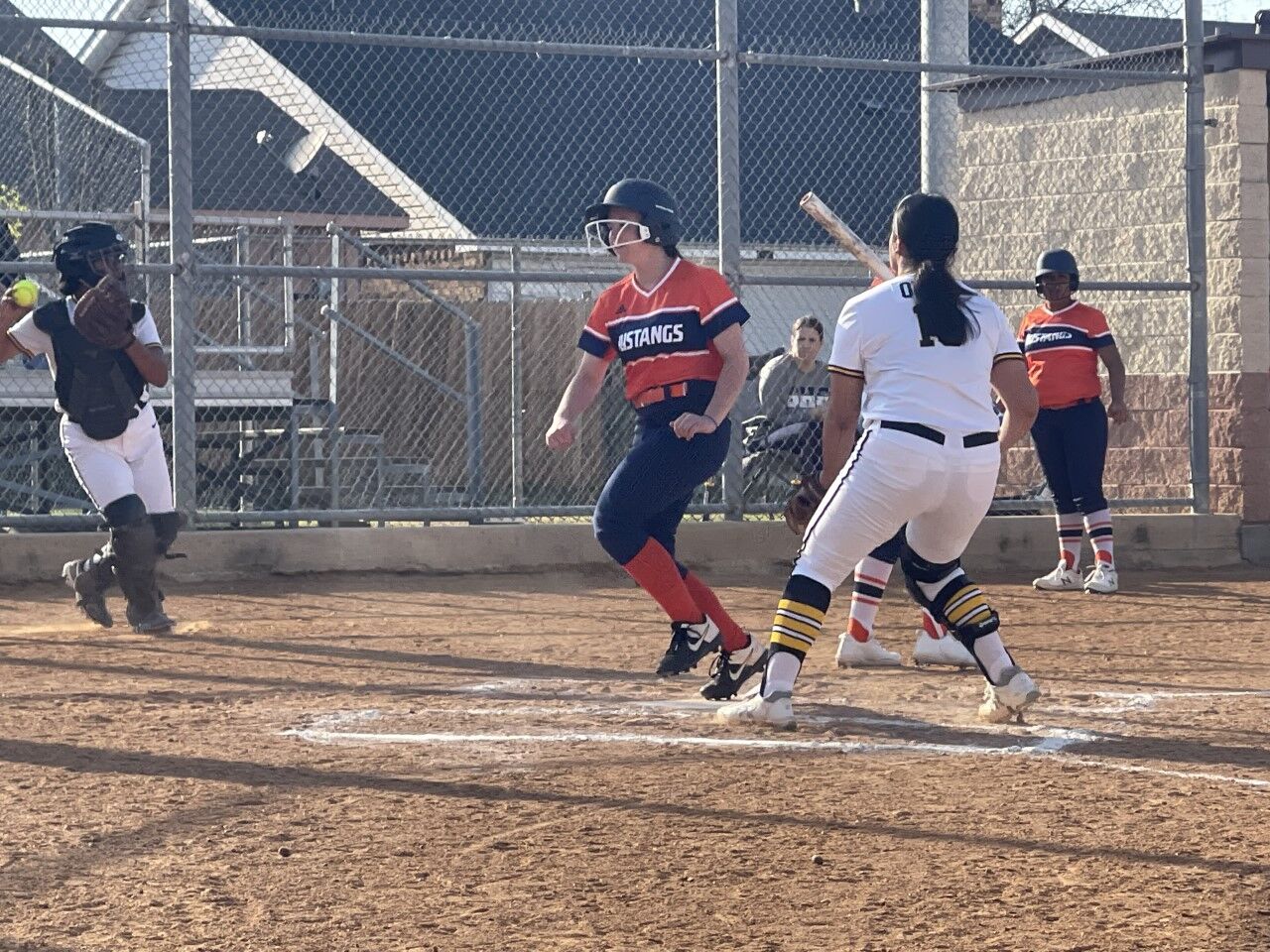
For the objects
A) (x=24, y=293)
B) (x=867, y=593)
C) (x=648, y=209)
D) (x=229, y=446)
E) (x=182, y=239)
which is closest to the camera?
(x=648, y=209)

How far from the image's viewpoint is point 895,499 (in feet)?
20.0

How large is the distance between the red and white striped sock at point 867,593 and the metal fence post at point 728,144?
406 cm

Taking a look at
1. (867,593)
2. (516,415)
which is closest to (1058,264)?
(516,415)

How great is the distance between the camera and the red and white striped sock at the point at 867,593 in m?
7.95

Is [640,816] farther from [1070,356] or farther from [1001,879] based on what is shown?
[1070,356]

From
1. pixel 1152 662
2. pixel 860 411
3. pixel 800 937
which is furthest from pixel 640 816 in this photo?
pixel 1152 662

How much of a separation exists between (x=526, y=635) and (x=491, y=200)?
16709mm

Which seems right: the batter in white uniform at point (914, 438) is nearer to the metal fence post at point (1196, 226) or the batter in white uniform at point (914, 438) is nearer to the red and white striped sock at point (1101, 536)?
the red and white striped sock at point (1101, 536)

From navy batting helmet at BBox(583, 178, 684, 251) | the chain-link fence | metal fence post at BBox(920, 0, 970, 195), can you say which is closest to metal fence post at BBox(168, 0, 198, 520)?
the chain-link fence

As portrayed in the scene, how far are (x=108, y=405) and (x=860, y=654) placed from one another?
3.64 metres

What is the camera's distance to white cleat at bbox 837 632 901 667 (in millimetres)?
8078

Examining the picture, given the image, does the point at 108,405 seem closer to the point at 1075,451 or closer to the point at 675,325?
the point at 675,325

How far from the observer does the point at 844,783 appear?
545 cm

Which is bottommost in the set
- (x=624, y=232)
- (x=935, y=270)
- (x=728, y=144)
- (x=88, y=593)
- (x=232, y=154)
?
(x=88, y=593)
